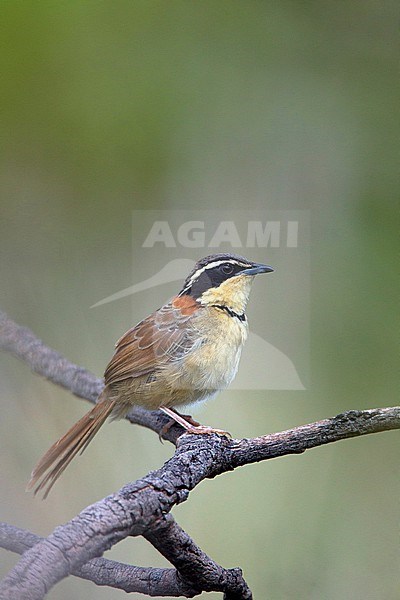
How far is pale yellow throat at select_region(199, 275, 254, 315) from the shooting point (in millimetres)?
1052

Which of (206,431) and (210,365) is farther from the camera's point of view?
(210,365)

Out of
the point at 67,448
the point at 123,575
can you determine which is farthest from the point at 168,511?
the point at 67,448

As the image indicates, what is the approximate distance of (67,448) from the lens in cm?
97

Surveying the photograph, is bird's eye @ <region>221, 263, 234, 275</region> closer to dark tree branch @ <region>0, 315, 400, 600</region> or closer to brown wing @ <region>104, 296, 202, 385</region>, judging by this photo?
brown wing @ <region>104, 296, 202, 385</region>

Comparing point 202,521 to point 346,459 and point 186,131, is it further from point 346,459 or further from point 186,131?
point 186,131

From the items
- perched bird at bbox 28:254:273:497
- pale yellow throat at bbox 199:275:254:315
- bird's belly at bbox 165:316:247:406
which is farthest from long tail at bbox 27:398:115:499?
pale yellow throat at bbox 199:275:254:315

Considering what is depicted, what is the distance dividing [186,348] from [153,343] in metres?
0.05

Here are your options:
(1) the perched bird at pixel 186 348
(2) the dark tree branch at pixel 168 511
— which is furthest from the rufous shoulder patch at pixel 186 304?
(2) the dark tree branch at pixel 168 511

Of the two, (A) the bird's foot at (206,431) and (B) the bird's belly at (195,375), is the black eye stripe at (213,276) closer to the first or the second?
(B) the bird's belly at (195,375)

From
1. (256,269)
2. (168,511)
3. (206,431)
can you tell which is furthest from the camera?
(256,269)

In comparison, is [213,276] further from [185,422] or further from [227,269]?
[185,422]

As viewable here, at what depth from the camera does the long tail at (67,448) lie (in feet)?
2.99

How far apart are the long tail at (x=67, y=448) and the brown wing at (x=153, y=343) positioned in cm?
4

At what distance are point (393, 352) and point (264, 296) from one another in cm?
21
